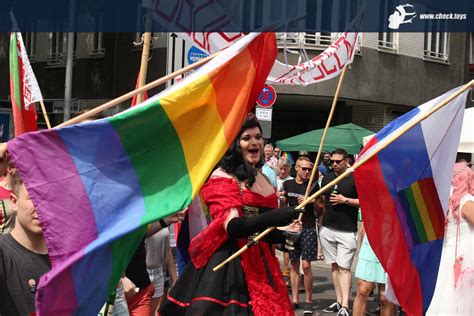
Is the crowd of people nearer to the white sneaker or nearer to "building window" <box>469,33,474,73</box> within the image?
the white sneaker

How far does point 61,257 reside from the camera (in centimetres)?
354

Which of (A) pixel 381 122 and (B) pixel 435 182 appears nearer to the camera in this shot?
(B) pixel 435 182

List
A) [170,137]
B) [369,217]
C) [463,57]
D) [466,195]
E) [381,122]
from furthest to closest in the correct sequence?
[463,57] < [381,122] < [466,195] < [369,217] < [170,137]

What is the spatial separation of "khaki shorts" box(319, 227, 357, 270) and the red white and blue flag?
178 inches

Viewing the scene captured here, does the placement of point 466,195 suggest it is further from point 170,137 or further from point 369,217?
point 170,137

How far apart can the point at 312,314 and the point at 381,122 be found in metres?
16.8

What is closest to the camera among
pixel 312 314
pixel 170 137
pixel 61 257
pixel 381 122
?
pixel 61 257

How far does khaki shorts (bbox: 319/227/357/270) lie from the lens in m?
9.93

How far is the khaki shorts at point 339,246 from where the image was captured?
32.6ft

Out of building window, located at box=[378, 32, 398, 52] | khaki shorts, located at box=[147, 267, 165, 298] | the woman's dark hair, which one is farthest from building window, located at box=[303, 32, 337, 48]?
the woman's dark hair

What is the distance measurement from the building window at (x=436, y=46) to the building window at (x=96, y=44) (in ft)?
32.2

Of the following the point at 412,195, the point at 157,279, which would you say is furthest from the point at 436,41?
the point at 412,195

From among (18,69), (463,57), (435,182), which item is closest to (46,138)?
(435,182)

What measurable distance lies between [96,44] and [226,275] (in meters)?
24.1
